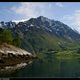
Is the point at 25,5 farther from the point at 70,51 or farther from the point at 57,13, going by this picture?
the point at 70,51

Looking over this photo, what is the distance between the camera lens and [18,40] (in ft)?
18.4

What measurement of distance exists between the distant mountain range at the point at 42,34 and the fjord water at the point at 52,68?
0.85ft

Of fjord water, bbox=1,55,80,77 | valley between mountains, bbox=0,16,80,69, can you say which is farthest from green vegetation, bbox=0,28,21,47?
fjord water, bbox=1,55,80,77

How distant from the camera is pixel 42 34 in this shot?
6.00 meters

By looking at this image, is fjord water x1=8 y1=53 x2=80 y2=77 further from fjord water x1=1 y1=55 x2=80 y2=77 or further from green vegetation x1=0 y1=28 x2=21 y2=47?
green vegetation x1=0 y1=28 x2=21 y2=47

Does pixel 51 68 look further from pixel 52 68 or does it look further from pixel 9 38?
pixel 9 38

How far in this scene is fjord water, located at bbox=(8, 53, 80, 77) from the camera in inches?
207

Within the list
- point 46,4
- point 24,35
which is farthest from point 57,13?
point 24,35

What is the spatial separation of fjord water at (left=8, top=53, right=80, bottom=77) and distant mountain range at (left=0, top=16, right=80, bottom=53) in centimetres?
26

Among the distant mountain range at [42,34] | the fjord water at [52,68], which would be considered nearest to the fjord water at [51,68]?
the fjord water at [52,68]

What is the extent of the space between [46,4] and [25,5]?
388 millimetres

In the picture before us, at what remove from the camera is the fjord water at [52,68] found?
17.3ft

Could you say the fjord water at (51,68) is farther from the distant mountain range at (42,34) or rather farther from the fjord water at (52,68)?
the distant mountain range at (42,34)

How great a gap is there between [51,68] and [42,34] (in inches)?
32.5
